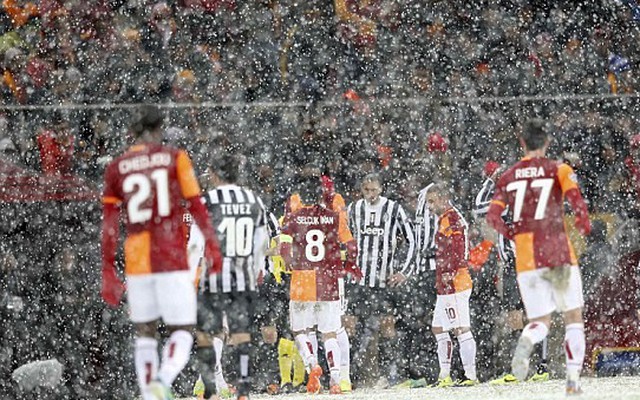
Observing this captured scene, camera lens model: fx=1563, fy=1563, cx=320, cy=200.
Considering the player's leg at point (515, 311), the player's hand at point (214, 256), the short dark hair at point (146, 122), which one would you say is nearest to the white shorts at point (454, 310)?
the player's leg at point (515, 311)

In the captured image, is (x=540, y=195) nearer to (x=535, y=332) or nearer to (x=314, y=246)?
(x=535, y=332)

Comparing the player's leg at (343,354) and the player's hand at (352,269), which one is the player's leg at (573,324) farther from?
the player's leg at (343,354)

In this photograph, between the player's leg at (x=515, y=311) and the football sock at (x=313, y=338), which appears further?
the player's leg at (x=515, y=311)

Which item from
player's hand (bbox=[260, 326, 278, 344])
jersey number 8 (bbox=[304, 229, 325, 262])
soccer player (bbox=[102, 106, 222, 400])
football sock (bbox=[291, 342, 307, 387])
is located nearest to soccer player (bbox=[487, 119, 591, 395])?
soccer player (bbox=[102, 106, 222, 400])

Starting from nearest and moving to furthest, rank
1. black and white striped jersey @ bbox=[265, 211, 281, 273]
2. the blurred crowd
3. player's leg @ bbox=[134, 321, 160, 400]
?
player's leg @ bbox=[134, 321, 160, 400] → the blurred crowd → black and white striped jersey @ bbox=[265, 211, 281, 273]

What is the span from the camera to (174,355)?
400 inches

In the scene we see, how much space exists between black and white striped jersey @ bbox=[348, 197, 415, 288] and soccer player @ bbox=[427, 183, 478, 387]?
20.3 inches

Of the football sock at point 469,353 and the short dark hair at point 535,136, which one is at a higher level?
the short dark hair at point 535,136

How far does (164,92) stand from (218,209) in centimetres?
628

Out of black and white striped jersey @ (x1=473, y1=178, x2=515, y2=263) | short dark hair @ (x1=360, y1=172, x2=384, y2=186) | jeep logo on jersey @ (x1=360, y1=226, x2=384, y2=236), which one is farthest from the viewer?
jeep logo on jersey @ (x1=360, y1=226, x2=384, y2=236)

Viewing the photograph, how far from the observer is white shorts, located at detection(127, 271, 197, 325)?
1030 centimetres

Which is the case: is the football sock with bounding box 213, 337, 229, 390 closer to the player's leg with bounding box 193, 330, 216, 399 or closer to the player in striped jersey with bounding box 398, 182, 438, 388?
the player in striped jersey with bounding box 398, 182, 438, 388

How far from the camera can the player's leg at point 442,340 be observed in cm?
1692

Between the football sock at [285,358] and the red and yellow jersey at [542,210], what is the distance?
6.10 m
